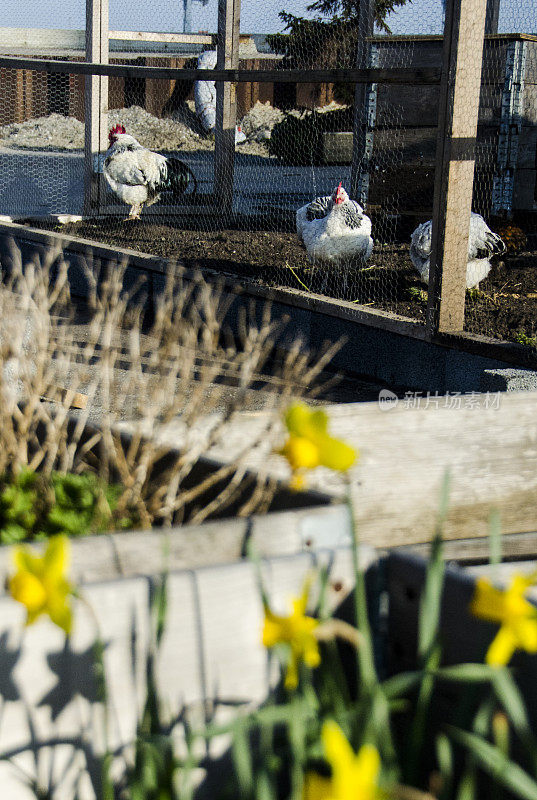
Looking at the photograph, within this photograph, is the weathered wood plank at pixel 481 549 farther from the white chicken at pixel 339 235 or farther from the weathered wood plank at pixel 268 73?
the white chicken at pixel 339 235

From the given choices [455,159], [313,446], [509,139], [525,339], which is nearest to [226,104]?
[509,139]

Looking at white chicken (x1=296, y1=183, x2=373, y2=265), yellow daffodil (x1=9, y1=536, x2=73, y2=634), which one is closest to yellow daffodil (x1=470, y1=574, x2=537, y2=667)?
yellow daffodil (x1=9, y1=536, x2=73, y2=634)

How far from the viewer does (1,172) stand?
46.2ft

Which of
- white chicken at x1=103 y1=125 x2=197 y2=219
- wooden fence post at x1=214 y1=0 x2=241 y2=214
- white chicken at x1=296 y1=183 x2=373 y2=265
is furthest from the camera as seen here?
white chicken at x1=103 y1=125 x2=197 y2=219

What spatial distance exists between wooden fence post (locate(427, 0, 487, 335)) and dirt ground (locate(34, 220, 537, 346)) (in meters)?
0.27

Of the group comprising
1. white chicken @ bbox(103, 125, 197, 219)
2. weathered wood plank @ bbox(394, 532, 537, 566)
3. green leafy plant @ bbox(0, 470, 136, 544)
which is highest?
white chicken @ bbox(103, 125, 197, 219)

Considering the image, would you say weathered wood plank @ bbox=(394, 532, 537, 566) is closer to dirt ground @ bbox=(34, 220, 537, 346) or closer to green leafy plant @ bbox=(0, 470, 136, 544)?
green leafy plant @ bbox=(0, 470, 136, 544)

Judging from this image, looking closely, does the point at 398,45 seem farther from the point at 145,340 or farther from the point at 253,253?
the point at 145,340

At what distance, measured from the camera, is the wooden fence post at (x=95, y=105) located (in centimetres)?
798

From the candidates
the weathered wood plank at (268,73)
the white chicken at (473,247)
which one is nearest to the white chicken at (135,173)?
the weathered wood plank at (268,73)

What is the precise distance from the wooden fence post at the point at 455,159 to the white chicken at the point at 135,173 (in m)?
4.77

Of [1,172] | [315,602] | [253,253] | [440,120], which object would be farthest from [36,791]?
[1,172]

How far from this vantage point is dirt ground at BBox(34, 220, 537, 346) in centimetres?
457

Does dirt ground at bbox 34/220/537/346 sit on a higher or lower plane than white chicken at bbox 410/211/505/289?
lower
